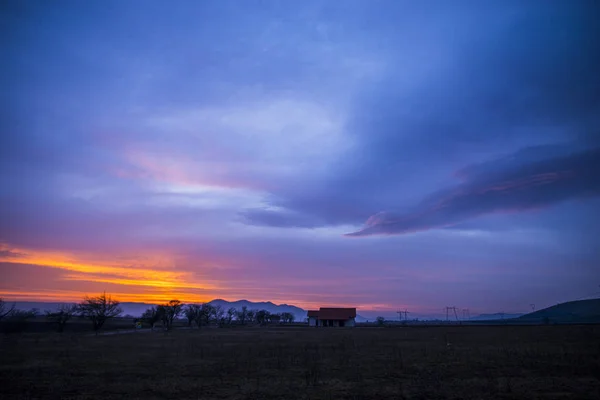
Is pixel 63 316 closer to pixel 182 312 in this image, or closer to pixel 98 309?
pixel 98 309

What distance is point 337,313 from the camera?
11400 cm

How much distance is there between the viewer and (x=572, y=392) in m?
14.6

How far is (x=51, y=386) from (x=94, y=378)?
2411 millimetres

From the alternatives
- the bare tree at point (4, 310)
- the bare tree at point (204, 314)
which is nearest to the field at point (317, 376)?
the bare tree at point (4, 310)

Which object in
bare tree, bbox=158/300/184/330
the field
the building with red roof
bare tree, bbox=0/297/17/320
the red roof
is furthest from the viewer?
the red roof

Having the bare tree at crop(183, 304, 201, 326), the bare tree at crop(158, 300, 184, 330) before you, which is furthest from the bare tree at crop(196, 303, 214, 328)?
the bare tree at crop(158, 300, 184, 330)

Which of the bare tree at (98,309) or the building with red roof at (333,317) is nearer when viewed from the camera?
the bare tree at (98,309)

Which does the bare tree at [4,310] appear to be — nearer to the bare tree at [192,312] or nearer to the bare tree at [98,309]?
the bare tree at [98,309]

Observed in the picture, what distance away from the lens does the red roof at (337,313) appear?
111 meters

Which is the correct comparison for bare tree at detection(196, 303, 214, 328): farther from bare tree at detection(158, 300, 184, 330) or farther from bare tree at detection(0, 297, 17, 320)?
bare tree at detection(0, 297, 17, 320)

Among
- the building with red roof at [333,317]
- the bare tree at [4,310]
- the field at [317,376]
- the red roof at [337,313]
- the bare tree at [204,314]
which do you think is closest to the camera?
the field at [317,376]

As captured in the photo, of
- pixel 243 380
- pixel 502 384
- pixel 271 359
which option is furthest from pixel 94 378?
pixel 502 384

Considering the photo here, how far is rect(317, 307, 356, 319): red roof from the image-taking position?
111m

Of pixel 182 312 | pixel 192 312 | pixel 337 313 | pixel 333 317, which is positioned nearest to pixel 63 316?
pixel 192 312
